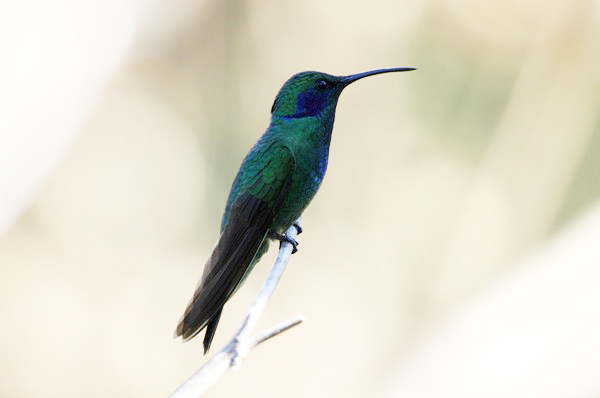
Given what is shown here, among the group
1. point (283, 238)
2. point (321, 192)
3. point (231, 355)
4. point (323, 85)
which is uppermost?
point (323, 85)

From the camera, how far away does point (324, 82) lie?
2.40 m

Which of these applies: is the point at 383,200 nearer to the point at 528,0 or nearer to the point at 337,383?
the point at 337,383

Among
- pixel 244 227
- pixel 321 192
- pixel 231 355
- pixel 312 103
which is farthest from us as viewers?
pixel 321 192

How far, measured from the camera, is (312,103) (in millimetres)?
2381

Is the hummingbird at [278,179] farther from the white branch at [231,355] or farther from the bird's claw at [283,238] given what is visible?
the white branch at [231,355]

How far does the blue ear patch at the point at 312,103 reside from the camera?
2375 millimetres

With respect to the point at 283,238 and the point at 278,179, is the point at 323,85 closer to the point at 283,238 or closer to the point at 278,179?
the point at 278,179

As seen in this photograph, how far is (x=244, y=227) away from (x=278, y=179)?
21cm

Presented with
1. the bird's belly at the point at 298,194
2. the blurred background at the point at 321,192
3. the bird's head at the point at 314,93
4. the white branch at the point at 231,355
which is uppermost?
the bird's head at the point at 314,93

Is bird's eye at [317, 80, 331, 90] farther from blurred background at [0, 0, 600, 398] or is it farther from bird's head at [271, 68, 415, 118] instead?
blurred background at [0, 0, 600, 398]

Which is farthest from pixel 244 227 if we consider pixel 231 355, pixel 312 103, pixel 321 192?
pixel 321 192

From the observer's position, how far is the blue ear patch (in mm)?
2375

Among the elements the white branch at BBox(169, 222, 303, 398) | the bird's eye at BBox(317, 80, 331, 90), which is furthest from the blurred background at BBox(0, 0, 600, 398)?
the white branch at BBox(169, 222, 303, 398)

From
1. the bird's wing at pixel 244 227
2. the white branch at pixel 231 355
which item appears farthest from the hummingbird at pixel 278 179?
the white branch at pixel 231 355
